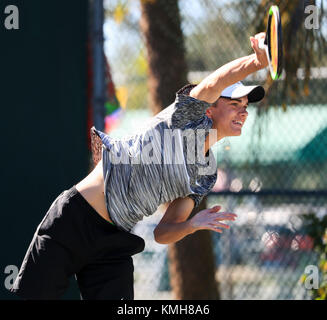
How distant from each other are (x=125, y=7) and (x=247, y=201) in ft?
5.67

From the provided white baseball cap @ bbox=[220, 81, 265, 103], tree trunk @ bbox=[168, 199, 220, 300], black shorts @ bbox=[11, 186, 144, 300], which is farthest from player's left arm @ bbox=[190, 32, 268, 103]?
tree trunk @ bbox=[168, 199, 220, 300]

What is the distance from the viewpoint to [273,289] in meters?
5.44

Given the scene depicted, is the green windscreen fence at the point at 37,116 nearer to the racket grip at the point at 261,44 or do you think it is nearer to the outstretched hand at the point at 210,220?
the outstretched hand at the point at 210,220

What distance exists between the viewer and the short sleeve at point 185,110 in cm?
322

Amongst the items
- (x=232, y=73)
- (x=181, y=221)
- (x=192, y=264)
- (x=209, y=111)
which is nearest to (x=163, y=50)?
(x=192, y=264)

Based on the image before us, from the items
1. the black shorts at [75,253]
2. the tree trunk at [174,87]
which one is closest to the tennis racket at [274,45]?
the black shorts at [75,253]

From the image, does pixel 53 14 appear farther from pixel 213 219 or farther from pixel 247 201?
pixel 213 219

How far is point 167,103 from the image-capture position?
5484 millimetres

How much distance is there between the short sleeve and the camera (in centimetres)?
322

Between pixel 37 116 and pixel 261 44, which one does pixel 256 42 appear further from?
pixel 37 116

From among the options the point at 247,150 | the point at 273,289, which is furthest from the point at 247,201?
the point at 273,289

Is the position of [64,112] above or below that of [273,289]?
above
